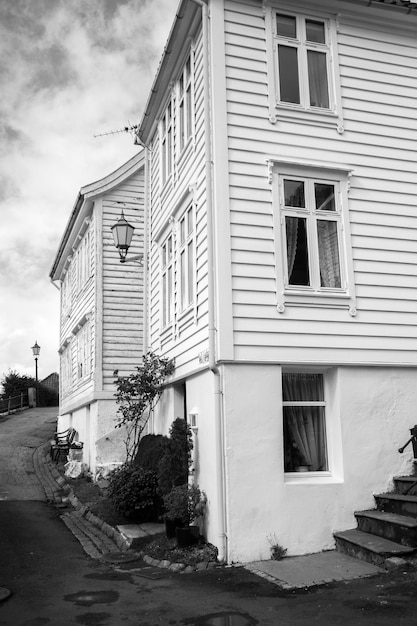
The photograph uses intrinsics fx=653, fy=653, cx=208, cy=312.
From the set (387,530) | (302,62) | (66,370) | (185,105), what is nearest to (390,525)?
(387,530)

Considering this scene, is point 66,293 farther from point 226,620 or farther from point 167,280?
point 226,620

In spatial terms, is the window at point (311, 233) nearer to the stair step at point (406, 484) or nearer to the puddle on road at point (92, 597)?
the stair step at point (406, 484)

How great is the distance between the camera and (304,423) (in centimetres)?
1043

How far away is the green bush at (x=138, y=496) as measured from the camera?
477 inches

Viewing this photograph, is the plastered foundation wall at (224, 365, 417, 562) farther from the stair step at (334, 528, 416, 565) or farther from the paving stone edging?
the paving stone edging

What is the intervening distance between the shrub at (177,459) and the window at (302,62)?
601 centimetres

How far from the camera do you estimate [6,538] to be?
1231 centimetres

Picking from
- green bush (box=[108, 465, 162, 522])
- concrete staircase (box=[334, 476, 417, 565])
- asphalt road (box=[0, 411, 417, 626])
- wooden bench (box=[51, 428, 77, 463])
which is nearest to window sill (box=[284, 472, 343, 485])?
concrete staircase (box=[334, 476, 417, 565])

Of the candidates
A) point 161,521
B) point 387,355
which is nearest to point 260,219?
point 387,355

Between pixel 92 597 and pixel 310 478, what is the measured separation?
147 inches

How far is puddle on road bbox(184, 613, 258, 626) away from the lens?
6.58 m

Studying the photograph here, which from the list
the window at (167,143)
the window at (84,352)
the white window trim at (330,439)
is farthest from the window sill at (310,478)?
the window at (84,352)

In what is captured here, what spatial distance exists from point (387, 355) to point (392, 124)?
13.8 ft

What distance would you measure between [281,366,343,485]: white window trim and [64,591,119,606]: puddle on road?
3.09 metres
